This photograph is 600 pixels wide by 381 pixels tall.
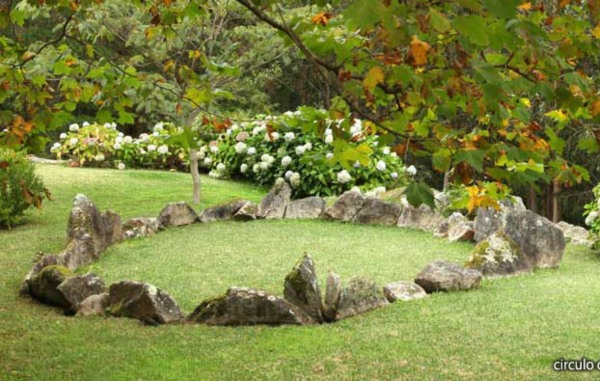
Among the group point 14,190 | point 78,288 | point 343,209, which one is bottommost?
point 78,288

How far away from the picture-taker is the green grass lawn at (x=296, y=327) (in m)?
5.02

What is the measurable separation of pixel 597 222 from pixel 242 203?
462 centimetres

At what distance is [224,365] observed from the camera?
5.09 metres

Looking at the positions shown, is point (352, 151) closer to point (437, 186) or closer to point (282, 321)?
point (282, 321)

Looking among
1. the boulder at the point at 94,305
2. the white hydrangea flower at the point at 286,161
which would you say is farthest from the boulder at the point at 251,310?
the white hydrangea flower at the point at 286,161

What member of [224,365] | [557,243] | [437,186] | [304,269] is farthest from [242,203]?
[437,186]

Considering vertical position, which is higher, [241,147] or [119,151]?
[241,147]

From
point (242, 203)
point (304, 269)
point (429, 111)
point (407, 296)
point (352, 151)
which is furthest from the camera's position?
point (242, 203)

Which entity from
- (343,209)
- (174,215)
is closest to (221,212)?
(174,215)

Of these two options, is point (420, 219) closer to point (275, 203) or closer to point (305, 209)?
point (305, 209)

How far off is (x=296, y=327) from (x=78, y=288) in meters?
1.88

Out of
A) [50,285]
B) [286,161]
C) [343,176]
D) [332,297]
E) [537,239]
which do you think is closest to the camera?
[332,297]

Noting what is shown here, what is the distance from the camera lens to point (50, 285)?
6660 mm

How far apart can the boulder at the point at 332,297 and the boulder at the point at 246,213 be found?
4778 mm
